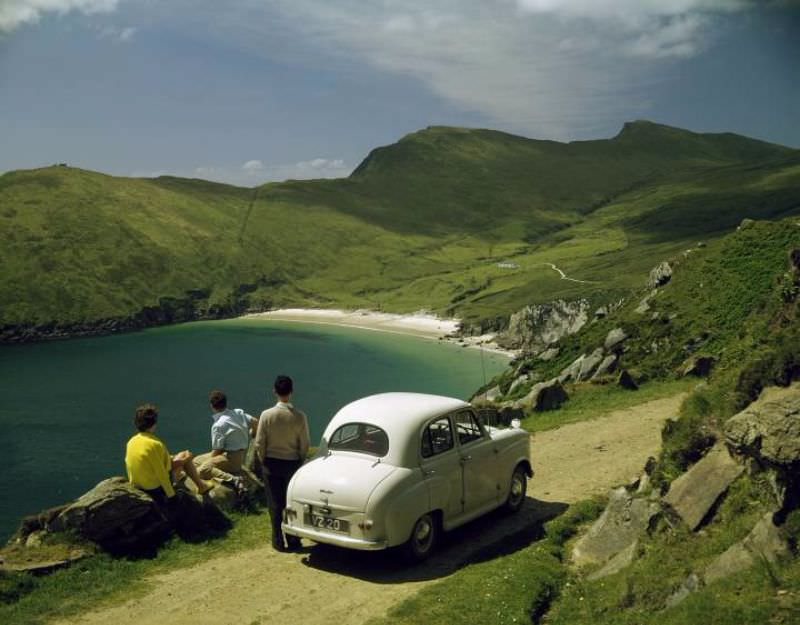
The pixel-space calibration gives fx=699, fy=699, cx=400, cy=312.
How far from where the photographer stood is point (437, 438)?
1374cm

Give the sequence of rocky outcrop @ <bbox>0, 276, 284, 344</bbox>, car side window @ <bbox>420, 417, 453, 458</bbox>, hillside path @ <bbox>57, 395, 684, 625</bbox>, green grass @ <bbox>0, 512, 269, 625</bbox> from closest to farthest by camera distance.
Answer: hillside path @ <bbox>57, 395, 684, 625</bbox> < green grass @ <bbox>0, 512, 269, 625</bbox> < car side window @ <bbox>420, 417, 453, 458</bbox> < rocky outcrop @ <bbox>0, 276, 284, 344</bbox>

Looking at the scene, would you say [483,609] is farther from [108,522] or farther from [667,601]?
[108,522]

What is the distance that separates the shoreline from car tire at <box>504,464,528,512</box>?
102 metres

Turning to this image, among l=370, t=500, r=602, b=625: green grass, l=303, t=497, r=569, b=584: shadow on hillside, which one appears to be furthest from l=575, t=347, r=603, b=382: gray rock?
l=370, t=500, r=602, b=625: green grass

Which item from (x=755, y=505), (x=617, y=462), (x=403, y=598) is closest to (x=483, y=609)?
(x=403, y=598)

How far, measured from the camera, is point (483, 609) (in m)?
10.8

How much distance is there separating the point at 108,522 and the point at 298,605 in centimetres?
479

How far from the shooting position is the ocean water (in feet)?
196

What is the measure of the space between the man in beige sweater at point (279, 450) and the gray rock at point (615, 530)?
5770 millimetres

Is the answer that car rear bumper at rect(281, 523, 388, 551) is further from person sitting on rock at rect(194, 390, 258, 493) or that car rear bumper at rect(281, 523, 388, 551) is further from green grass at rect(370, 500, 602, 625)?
person sitting on rock at rect(194, 390, 258, 493)

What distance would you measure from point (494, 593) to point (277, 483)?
5.18 metres

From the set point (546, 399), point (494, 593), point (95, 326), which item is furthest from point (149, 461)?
point (95, 326)

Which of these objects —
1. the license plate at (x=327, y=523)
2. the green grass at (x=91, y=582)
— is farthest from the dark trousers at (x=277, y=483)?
the license plate at (x=327, y=523)

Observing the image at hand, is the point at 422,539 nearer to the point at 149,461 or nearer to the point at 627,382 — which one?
the point at 149,461
